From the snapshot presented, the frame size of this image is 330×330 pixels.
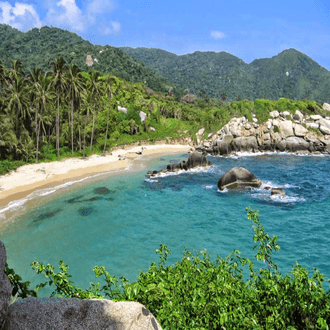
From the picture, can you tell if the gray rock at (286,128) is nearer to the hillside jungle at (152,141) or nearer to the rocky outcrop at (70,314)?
the hillside jungle at (152,141)

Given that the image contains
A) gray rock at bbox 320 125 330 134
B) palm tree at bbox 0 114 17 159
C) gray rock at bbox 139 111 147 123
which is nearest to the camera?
palm tree at bbox 0 114 17 159

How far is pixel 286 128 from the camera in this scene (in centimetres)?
7362

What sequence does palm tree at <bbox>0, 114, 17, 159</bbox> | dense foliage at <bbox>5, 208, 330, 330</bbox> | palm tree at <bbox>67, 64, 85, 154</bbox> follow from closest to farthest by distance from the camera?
dense foliage at <bbox>5, 208, 330, 330</bbox> < palm tree at <bbox>0, 114, 17, 159</bbox> < palm tree at <bbox>67, 64, 85, 154</bbox>

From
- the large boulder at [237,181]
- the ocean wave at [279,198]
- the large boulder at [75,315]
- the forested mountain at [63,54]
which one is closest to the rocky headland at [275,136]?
the large boulder at [237,181]

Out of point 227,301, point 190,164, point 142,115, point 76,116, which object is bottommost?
point 190,164

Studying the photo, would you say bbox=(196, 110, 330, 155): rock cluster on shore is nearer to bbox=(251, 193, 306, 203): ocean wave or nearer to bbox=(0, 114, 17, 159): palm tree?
bbox=(251, 193, 306, 203): ocean wave

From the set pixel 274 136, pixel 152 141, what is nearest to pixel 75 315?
pixel 152 141

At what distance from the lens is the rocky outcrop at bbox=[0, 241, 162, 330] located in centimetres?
462

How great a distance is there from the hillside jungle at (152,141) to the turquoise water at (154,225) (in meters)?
1.86

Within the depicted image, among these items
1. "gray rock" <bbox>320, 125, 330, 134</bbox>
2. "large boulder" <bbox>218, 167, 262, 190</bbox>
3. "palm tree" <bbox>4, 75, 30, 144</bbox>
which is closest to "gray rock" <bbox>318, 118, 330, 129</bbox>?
"gray rock" <bbox>320, 125, 330, 134</bbox>

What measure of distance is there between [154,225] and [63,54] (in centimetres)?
14571

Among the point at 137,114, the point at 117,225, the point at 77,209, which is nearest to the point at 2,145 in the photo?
the point at 77,209

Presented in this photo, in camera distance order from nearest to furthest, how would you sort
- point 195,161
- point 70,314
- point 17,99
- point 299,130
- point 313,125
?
point 70,314, point 17,99, point 195,161, point 299,130, point 313,125

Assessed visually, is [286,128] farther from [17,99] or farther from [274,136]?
[17,99]
